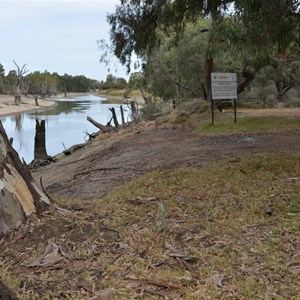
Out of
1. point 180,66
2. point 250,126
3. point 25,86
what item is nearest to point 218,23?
point 250,126

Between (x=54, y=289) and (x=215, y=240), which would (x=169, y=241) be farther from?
(x=54, y=289)

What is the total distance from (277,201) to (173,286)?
83.9 inches

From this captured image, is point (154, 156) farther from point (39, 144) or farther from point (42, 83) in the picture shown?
point (42, 83)

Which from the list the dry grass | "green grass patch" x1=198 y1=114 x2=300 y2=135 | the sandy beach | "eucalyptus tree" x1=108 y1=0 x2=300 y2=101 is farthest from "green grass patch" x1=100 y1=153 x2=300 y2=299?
the sandy beach

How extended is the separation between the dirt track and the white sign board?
1.49 meters

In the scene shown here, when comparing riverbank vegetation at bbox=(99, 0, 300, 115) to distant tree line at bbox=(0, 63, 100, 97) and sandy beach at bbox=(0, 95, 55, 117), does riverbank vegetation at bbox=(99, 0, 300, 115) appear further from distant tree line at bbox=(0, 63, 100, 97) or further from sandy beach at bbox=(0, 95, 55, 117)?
distant tree line at bbox=(0, 63, 100, 97)

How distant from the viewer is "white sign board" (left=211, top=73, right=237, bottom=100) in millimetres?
11867

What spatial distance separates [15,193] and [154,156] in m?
4.92

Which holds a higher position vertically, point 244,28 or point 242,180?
point 244,28

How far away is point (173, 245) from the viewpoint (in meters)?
3.49

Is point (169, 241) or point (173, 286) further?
point (169, 241)

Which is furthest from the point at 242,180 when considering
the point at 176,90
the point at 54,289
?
the point at 176,90

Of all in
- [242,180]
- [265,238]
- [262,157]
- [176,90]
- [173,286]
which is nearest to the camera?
[173,286]

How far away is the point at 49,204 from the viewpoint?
4516 millimetres
